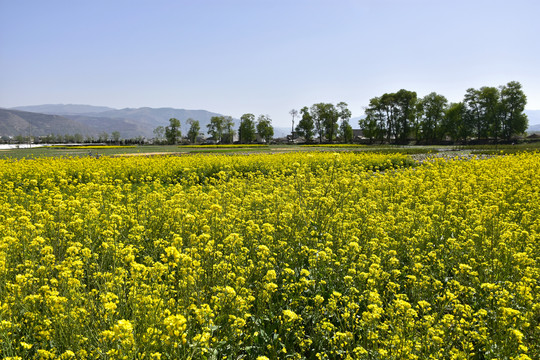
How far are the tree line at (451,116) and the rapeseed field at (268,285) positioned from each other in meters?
72.9

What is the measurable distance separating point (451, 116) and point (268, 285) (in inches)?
3299

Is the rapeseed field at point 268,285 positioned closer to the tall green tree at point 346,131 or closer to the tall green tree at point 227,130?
the tall green tree at point 346,131

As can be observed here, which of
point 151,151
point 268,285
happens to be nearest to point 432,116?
point 151,151

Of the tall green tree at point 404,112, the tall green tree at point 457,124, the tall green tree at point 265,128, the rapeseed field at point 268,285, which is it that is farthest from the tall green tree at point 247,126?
the rapeseed field at point 268,285

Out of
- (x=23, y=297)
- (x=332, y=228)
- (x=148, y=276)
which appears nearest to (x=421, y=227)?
(x=332, y=228)

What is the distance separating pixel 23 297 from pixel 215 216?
2686 millimetres

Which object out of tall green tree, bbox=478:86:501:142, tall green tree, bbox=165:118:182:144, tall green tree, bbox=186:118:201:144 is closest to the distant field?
tall green tree, bbox=478:86:501:142

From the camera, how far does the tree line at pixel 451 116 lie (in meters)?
65.7

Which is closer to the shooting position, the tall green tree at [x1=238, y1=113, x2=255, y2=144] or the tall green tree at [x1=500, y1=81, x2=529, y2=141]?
the tall green tree at [x1=500, y1=81, x2=529, y2=141]

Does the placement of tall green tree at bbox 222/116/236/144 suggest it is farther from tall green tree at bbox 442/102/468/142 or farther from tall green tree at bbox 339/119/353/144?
tall green tree at bbox 442/102/468/142

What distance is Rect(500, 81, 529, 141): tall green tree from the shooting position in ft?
213

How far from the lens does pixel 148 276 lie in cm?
391

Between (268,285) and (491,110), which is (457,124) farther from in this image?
(268,285)

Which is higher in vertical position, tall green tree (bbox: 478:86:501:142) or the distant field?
tall green tree (bbox: 478:86:501:142)
